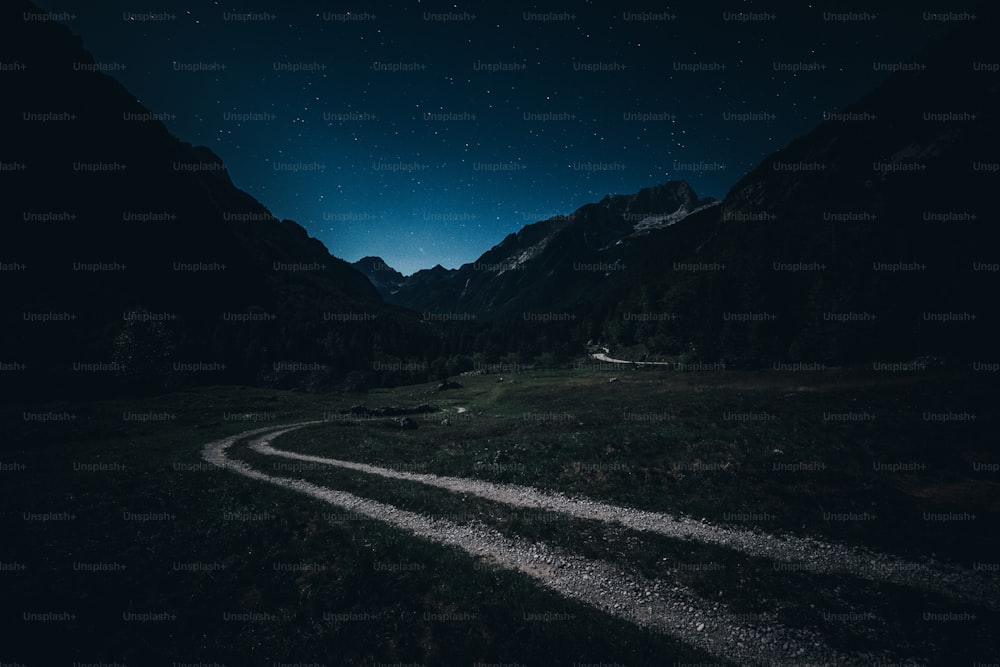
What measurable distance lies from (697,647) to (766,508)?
9495mm

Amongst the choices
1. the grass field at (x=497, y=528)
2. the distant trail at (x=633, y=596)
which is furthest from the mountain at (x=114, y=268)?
the distant trail at (x=633, y=596)

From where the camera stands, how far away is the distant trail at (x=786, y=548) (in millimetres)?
10906

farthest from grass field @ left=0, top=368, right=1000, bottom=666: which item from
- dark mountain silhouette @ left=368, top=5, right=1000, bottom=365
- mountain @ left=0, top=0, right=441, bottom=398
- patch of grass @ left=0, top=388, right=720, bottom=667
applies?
mountain @ left=0, top=0, right=441, bottom=398

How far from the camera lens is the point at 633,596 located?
1115cm

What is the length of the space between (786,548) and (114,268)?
156 metres

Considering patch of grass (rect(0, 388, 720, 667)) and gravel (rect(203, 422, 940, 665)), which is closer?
patch of grass (rect(0, 388, 720, 667))

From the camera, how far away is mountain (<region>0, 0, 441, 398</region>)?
245ft

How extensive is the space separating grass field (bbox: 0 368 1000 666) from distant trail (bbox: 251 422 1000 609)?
23.8 inches

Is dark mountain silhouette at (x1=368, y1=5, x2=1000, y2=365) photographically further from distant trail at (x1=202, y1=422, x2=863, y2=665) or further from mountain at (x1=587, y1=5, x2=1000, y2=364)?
distant trail at (x1=202, y1=422, x2=863, y2=665)

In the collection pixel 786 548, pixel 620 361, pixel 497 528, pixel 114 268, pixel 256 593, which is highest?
pixel 114 268

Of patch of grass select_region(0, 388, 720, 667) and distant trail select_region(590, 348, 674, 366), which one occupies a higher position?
patch of grass select_region(0, 388, 720, 667)

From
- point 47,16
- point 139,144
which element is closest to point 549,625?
point 139,144

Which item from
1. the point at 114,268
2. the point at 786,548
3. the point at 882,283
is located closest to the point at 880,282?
the point at 882,283

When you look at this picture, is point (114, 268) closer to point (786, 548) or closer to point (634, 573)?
point (634, 573)
